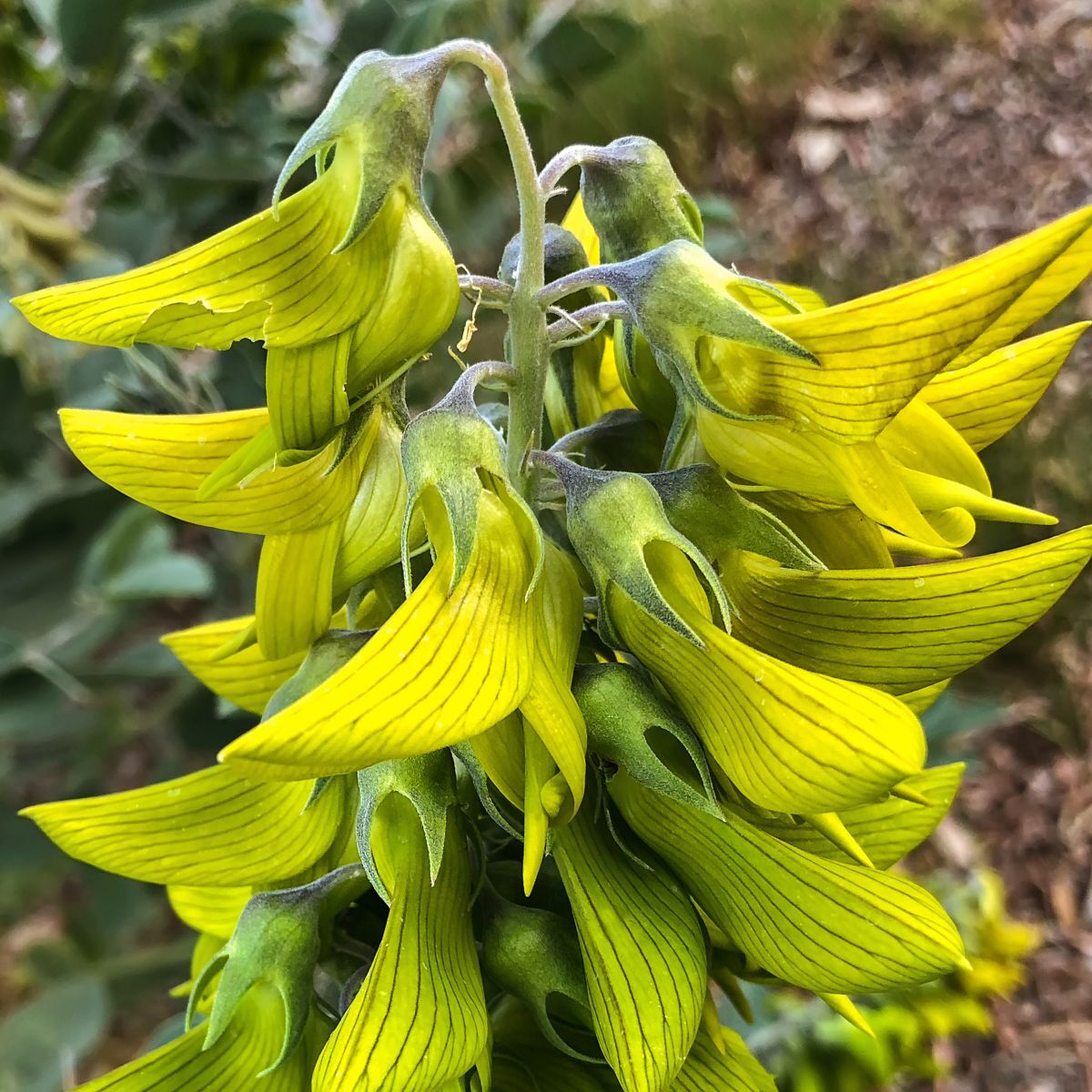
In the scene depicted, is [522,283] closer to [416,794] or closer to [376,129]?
[376,129]

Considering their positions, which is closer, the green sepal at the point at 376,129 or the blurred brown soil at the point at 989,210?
the green sepal at the point at 376,129

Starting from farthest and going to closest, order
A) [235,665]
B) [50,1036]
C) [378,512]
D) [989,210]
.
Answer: [989,210], [50,1036], [235,665], [378,512]

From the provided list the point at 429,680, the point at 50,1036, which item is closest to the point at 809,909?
the point at 429,680

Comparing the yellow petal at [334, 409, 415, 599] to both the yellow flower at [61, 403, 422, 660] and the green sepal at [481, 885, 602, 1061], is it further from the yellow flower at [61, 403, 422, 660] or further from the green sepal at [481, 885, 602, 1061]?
the green sepal at [481, 885, 602, 1061]

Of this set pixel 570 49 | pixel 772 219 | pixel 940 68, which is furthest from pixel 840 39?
pixel 570 49

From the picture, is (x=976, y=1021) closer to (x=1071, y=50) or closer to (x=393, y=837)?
(x=393, y=837)

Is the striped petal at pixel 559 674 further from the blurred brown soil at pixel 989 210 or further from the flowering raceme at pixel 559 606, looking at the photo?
the blurred brown soil at pixel 989 210

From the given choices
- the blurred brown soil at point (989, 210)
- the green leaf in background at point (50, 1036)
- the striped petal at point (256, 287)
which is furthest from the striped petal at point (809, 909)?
the blurred brown soil at point (989, 210)
